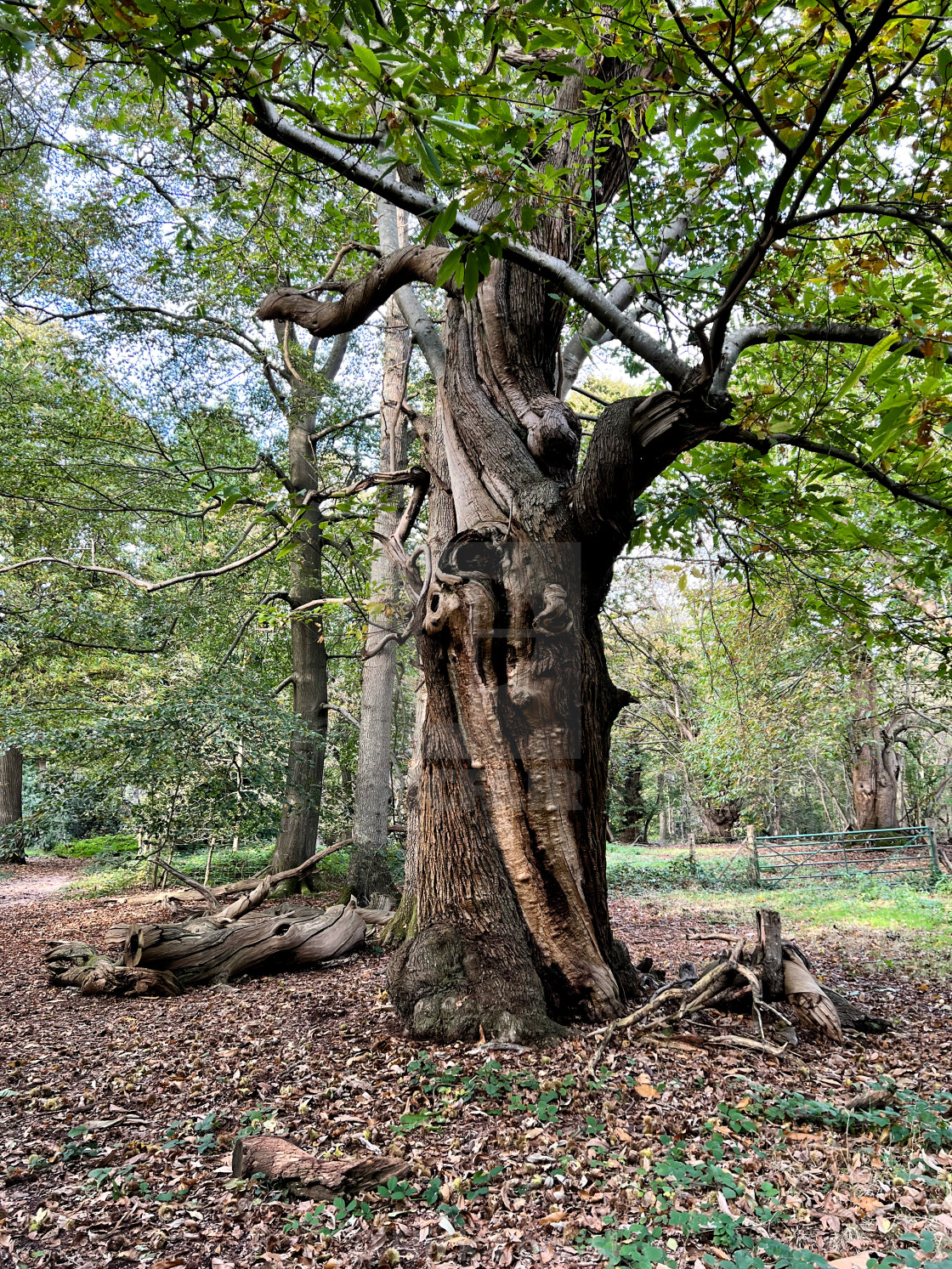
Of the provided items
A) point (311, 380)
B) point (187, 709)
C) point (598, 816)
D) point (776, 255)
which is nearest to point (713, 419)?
point (776, 255)

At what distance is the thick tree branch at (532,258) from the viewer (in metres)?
2.88

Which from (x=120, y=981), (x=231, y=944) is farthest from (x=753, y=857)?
(x=120, y=981)

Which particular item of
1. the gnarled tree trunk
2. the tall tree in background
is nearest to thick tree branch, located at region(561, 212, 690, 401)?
the tall tree in background

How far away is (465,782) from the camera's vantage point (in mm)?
3977

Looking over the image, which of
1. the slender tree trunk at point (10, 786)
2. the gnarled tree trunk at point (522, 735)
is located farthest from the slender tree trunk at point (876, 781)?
the slender tree trunk at point (10, 786)

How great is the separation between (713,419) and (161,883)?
1126cm

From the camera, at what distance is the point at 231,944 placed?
5.61 metres

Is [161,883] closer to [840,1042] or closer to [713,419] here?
[840,1042]

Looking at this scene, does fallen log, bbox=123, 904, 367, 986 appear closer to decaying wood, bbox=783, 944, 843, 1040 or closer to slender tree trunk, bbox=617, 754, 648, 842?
decaying wood, bbox=783, 944, 843, 1040

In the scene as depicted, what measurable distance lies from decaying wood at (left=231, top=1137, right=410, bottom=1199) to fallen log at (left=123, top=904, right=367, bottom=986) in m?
3.14

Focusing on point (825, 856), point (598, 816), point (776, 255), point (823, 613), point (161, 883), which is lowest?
point (825, 856)

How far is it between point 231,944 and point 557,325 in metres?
5.39

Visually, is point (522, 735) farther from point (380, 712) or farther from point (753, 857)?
point (753, 857)

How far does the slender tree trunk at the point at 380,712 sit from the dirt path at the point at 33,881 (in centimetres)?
655
